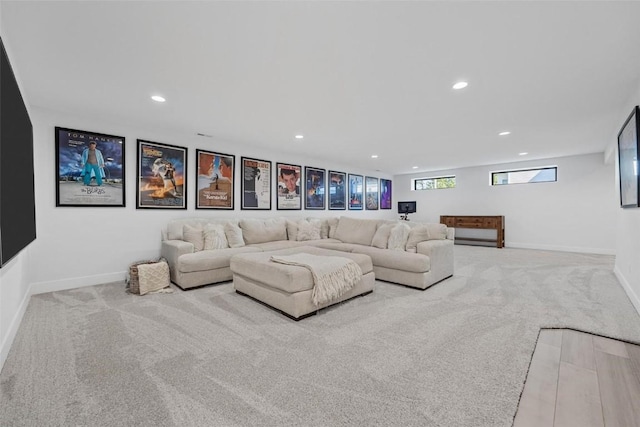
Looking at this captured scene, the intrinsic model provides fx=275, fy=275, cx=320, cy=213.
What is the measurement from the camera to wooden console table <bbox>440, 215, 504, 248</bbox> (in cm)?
732

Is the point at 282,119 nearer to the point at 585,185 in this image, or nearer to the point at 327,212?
the point at 327,212

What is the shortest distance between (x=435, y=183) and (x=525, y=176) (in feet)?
8.04

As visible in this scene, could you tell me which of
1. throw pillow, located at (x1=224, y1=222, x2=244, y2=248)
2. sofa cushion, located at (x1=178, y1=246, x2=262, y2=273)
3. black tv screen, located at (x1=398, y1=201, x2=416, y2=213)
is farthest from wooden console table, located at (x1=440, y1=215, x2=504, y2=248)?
sofa cushion, located at (x1=178, y1=246, x2=262, y2=273)

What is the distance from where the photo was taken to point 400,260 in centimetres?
377

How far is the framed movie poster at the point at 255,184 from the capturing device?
17.9 ft

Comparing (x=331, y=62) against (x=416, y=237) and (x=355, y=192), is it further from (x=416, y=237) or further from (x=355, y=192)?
(x=355, y=192)

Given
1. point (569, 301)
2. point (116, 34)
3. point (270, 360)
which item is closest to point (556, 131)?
point (569, 301)

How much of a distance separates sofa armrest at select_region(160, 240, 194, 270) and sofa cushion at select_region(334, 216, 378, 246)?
9.00ft

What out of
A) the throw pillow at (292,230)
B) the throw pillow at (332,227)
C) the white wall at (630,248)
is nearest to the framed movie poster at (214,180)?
the throw pillow at (292,230)

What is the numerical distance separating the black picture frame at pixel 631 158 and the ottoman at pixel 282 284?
2.71 metres

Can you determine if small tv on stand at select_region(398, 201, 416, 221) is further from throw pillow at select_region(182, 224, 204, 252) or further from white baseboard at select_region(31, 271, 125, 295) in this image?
white baseboard at select_region(31, 271, 125, 295)

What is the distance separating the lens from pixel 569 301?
10.3 feet

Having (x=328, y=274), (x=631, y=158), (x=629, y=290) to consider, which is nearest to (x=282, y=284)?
A: (x=328, y=274)

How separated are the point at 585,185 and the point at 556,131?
3.13 metres
